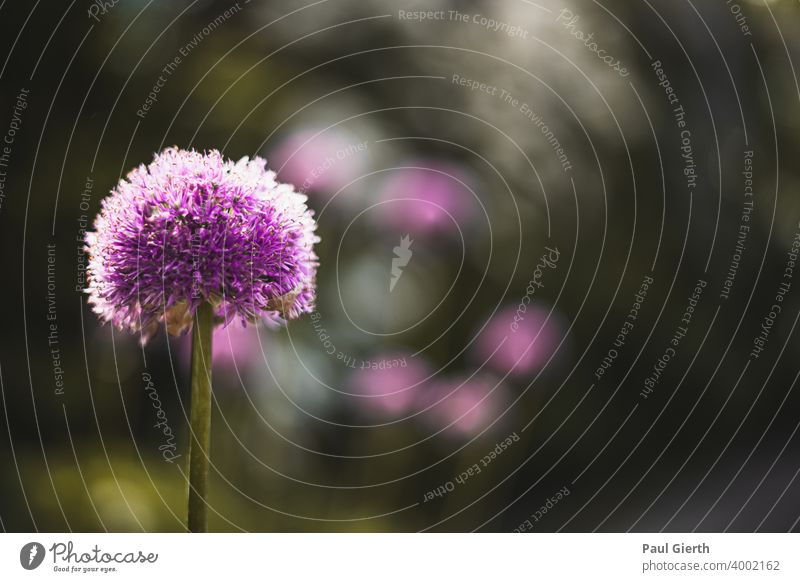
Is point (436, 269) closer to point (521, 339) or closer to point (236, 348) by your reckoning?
point (521, 339)

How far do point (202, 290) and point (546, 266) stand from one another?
1.53 feet

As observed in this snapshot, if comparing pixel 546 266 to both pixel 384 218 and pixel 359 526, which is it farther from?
pixel 359 526

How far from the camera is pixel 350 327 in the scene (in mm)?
744

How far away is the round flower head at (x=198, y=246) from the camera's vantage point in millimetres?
483

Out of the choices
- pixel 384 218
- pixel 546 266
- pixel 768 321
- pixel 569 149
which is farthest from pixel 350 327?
pixel 768 321

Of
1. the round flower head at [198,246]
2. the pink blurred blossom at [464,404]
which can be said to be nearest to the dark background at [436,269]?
the pink blurred blossom at [464,404]

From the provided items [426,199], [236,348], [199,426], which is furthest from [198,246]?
[426,199]

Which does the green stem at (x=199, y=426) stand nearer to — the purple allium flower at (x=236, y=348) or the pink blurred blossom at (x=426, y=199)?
the purple allium flower at (x=236, y=348)

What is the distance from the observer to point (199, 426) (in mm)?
456
